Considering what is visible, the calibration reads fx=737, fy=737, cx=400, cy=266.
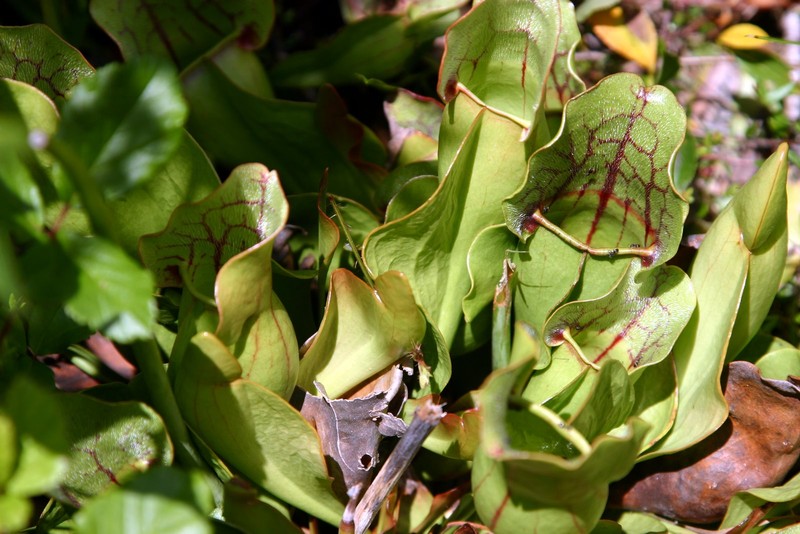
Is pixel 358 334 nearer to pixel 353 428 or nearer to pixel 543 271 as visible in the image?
pixel 353 428

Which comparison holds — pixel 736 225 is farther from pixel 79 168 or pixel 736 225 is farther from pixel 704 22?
pixel 704 22

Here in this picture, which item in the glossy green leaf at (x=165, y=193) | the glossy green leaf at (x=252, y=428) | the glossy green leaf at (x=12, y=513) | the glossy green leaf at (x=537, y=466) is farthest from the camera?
the glossy green leaf at (x=165, y=193)

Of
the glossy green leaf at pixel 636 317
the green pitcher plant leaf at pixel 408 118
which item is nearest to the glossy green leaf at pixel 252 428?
the glossy green leaf at pixel 636 317

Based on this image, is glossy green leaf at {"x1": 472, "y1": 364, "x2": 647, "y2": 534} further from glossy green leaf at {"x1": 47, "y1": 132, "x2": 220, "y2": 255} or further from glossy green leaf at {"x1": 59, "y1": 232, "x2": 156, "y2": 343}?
glossy green leaf at {"x1": 47, "y1": 132, "x2": 220, "y2": 255}

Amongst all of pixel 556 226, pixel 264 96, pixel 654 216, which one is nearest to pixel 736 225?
pixel 654 216

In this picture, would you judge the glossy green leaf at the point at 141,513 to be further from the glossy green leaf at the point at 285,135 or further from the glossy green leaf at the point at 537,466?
the glossy green leaf at the point at 285,135

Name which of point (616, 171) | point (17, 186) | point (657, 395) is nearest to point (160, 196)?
point (17, 186)

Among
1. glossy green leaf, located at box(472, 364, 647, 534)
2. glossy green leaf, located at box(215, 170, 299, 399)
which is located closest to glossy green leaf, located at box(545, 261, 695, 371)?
glossy green leaf, located at box(472, 364, 647, 534)
